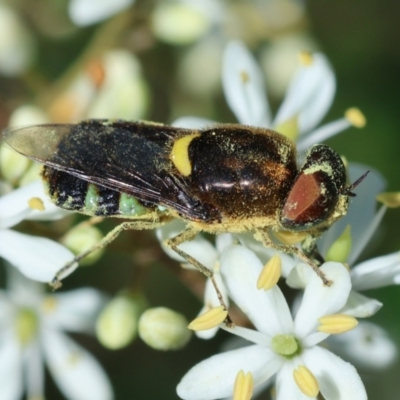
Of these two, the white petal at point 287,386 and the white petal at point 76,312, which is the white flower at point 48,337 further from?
the white petal at point 287,386

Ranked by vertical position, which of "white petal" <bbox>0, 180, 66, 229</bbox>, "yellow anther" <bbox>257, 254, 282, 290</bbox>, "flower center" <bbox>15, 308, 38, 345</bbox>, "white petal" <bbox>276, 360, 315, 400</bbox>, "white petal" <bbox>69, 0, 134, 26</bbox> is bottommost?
"flower center" <bbox>15, 308, 38, 345</bbox>

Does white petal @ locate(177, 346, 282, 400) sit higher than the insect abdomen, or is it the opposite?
the insect abdomen

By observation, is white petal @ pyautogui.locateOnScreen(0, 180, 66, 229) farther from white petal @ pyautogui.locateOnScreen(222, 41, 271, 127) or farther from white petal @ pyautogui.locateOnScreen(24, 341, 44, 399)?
white petal @ pyautogui.locateOnScreen(222, 41, 271, 127)

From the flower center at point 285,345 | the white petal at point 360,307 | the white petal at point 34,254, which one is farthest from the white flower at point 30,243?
the white petal at point 360,307

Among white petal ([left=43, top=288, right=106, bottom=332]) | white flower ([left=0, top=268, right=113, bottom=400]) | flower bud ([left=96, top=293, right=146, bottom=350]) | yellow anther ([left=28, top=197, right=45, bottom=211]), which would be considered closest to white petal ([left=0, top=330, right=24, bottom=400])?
white flower ([left=0, top=268, right=113, bottom=400])

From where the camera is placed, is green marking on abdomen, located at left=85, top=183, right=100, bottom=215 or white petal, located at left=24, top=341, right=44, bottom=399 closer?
green marking on abdomen, located at left=85, top=183, right=100, bottom=215

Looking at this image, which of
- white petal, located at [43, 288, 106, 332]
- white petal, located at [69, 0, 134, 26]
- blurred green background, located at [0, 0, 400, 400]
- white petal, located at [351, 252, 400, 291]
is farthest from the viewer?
blurred green background, located at [0, 0, 400, 400]

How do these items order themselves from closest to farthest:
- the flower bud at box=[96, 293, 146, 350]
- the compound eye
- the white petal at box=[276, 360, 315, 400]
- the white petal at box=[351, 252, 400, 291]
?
the compound eye → the white petal at box=[276, 360, 315, 400] → the white petal at box=[351, 252, 400, 291] → the flower bud at box=[96, 293, 146, 350]
